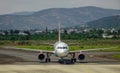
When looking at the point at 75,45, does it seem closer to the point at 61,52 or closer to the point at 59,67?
the point at 61,52

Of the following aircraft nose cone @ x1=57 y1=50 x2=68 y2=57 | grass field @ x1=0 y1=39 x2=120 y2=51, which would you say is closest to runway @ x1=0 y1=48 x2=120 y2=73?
aircraft nose cone @ x1=57 y1=50 x2=68 y2=57

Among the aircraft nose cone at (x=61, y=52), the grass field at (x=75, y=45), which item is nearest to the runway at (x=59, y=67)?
the aircraft nose cone at (x=61, y=52)

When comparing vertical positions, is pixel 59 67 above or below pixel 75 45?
above

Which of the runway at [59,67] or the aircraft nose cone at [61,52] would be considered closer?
the runway at [59,67]

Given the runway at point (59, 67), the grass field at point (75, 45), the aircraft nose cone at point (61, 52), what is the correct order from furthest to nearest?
the grass field at point (75, 45)
the aircraft nose cone at point (61, 52)
the runway at point (59, 67)

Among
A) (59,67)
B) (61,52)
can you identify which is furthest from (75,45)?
(59,67)

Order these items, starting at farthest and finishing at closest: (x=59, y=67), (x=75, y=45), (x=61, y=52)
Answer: (x=75, y=45)
(x=61, y=52)
(x=59, y=67)

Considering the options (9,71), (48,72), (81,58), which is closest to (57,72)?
(48,72)

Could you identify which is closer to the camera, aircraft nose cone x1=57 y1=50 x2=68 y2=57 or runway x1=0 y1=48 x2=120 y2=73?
runway x1=0 y1=48 x2=120 y2=73

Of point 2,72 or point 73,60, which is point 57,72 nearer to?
point 2,72

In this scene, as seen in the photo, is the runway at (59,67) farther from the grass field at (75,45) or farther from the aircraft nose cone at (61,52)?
the grass field at (75,45)

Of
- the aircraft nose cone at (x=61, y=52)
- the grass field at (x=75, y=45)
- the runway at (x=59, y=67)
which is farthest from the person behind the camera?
the grass field at (x=75, y=45)

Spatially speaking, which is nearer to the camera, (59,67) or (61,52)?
(59,67)

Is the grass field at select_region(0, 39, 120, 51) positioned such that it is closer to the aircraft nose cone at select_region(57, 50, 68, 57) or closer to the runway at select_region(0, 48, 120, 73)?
the runway at select_region(0, 48, 120, 73)
